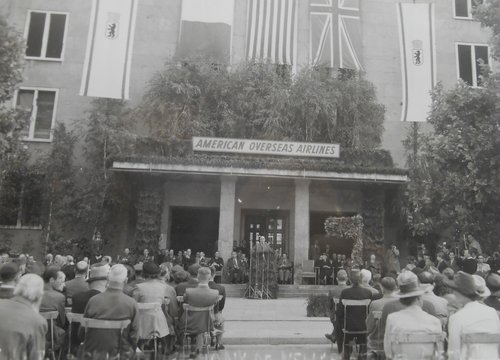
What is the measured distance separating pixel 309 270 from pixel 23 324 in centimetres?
1703

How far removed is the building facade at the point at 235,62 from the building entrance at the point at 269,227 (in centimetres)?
5

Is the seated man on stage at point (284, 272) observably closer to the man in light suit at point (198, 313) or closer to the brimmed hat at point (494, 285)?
the man in light suit at point (198, 313)

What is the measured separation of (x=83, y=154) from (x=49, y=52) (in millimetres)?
Answer: 6596

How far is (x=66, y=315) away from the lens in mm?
6836

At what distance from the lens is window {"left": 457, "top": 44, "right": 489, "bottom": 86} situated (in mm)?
27234

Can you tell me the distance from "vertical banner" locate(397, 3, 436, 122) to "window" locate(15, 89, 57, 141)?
18280 millimetres

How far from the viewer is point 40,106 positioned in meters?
24.9

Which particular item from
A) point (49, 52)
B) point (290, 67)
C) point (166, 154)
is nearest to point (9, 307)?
point (166, 154)

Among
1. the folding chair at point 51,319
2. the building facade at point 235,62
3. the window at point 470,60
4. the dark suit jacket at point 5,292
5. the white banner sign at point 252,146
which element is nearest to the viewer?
the dark suit jacket at point 5,292

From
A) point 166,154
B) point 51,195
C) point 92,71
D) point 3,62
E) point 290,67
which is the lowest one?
point 51,195

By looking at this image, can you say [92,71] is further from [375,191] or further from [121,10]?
[375,191]

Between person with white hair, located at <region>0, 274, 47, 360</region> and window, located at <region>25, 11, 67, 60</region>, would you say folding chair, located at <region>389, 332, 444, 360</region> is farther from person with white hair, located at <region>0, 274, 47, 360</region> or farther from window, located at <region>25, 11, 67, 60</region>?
window, located at <region>25, 11, 67, 60</region>

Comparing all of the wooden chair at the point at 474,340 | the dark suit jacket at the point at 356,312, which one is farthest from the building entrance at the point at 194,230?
the wooden chair at the point at 474,340

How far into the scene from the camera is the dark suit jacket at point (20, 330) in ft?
12.5
